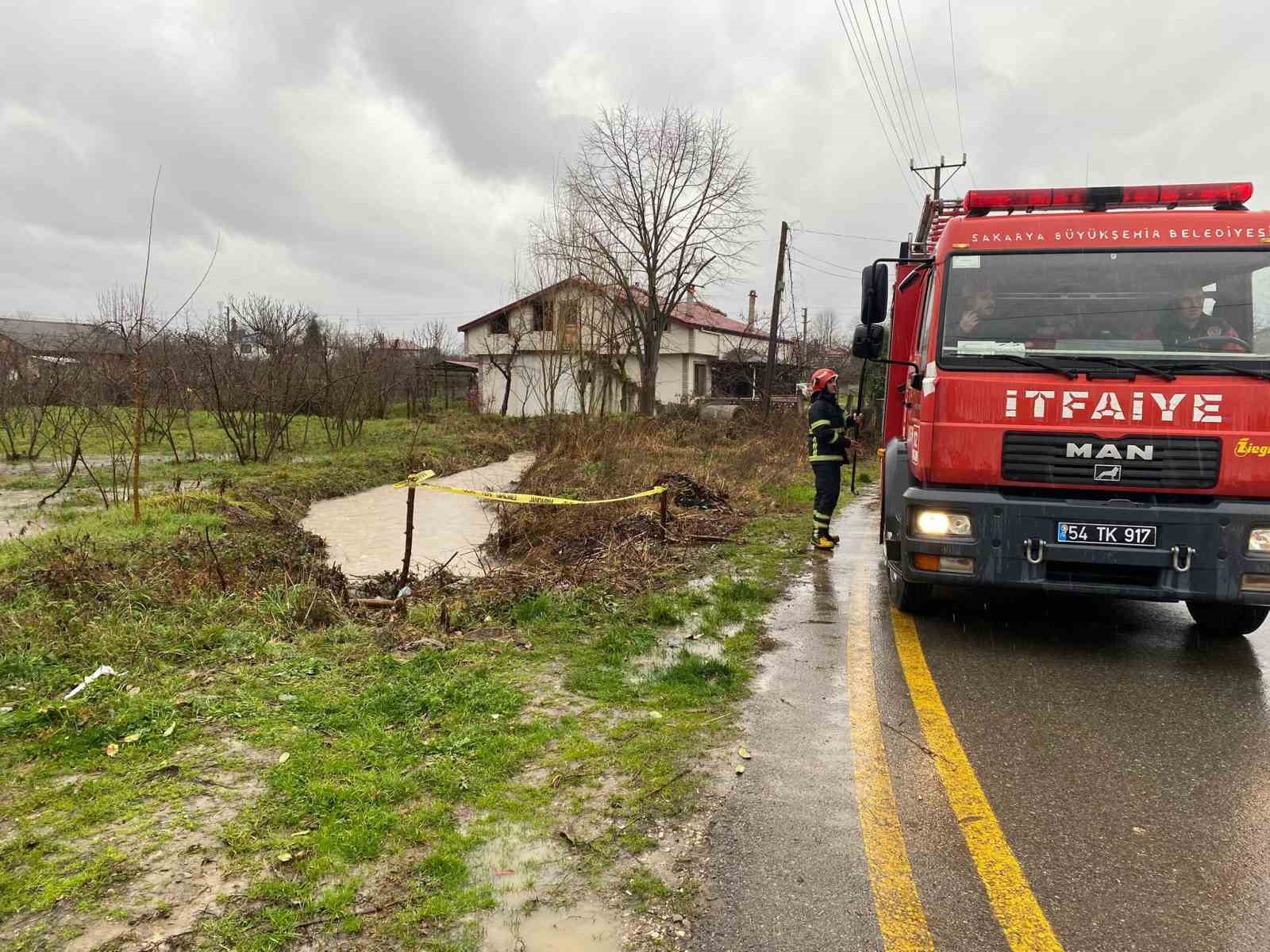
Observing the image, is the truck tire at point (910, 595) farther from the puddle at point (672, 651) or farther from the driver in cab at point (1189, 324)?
the driver in cab at point (1189, 324)

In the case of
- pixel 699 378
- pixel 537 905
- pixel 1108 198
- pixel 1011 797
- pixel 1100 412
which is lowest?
pixel 537 905

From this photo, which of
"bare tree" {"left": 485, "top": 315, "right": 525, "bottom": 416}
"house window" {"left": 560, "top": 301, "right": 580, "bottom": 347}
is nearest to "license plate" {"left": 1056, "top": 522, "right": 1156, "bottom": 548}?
"house window" {"left": 560, "top": 301, "right": 580, "bottom": 347}

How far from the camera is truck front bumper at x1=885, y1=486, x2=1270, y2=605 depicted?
420 cm

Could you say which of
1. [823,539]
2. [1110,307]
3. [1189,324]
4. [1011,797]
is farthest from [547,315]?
[1011,797]

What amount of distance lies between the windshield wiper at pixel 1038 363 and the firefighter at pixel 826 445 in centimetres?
326

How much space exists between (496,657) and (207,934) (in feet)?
8.11

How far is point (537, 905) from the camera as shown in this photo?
239 cm

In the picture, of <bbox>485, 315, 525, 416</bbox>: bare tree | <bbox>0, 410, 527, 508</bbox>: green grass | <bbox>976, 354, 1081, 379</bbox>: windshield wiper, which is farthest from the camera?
<bbox>485, 315, 525, 416</bbox>: bare tree

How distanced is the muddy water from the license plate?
215 inches

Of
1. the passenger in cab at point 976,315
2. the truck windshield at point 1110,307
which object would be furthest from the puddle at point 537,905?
the passenger in cab at point 976,315

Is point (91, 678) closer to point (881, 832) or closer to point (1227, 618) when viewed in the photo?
point (881, 832)

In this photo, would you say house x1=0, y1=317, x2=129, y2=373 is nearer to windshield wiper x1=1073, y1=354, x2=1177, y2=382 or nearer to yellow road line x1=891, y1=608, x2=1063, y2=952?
yellow road line x1=891, y1=608, x2=1063, y2=952

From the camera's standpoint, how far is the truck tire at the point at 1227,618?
489cm

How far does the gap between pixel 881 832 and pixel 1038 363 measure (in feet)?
10.0
